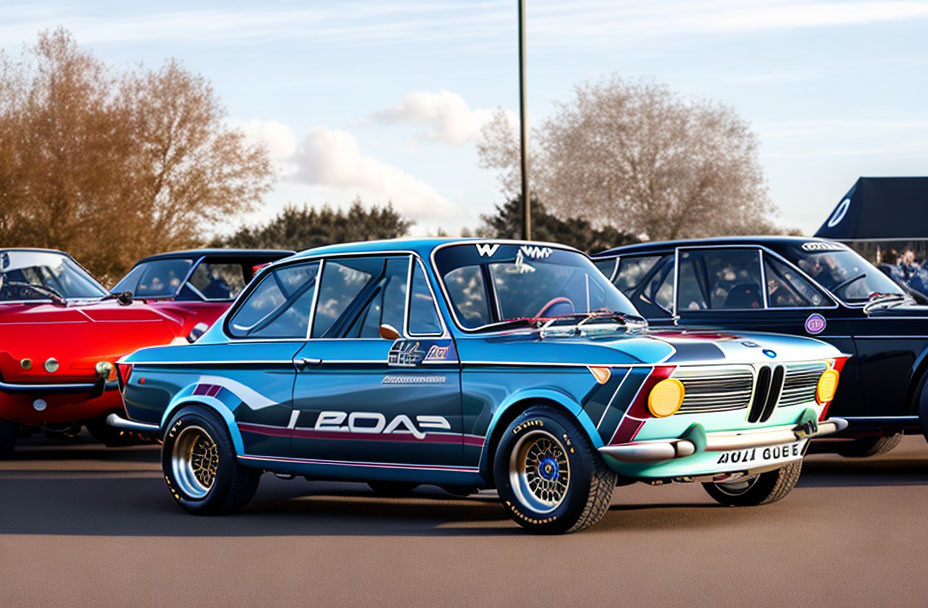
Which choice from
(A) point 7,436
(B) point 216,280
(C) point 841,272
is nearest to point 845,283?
(C) point 841,272

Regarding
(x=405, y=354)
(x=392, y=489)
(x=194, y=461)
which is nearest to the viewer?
(x=405, y=354)

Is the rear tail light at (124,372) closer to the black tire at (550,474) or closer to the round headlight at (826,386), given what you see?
the black tire at (550,474)

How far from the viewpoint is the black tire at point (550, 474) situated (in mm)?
8215

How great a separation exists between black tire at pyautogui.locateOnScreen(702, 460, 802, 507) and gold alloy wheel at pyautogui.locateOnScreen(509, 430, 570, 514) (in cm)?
175

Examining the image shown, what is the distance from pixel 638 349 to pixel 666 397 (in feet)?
1.04

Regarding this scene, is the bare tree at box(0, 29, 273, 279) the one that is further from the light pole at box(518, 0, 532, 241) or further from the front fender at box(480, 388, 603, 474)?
the front fender at box(480, 388, 603, 474)

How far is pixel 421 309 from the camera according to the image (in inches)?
358

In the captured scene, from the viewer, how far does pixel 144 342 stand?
13539 millimetres

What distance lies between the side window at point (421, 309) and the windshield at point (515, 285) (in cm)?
13

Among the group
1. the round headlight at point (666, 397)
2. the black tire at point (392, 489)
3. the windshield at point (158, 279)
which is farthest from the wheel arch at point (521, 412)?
the windshield at point (158, 279)

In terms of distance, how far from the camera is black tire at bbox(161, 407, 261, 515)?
9.80 m

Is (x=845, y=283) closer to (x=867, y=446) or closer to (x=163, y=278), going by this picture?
(x=867, y=446)

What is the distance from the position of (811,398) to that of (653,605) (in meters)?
2.97

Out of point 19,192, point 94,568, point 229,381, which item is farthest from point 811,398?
point 19,192
